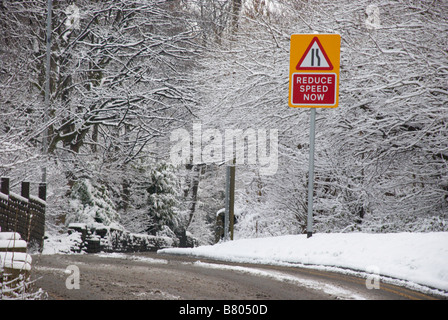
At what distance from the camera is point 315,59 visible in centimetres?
1228

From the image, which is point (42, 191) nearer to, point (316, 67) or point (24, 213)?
point (24, 213)

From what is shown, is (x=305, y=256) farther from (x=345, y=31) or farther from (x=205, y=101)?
(x=205, y=101)

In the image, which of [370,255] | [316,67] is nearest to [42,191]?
[316,67]

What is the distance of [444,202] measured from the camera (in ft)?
52.5

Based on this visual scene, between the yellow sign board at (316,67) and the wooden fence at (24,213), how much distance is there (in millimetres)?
6094

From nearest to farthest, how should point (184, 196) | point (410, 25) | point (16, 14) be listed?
point (410, 25) → point (16, 14) → point (184, 196)

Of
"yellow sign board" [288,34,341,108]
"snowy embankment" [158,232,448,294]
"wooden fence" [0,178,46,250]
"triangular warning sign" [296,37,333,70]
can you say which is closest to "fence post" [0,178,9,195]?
"wooden fence" [0,178,46,250]

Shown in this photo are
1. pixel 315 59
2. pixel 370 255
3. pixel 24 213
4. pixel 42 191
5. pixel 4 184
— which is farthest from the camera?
pixel 42 191

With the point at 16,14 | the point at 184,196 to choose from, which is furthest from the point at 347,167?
the point at 184,196

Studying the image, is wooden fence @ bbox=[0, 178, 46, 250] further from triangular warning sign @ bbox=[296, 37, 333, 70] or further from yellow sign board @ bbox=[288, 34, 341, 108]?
triangular warning sign @ bbox=[296, 37, 333, 70]

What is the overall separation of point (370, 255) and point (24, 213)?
402 inches

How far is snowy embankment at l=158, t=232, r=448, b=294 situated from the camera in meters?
8.12

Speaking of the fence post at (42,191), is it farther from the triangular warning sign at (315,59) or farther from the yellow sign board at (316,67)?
the triangular warning sign at (315,59)
